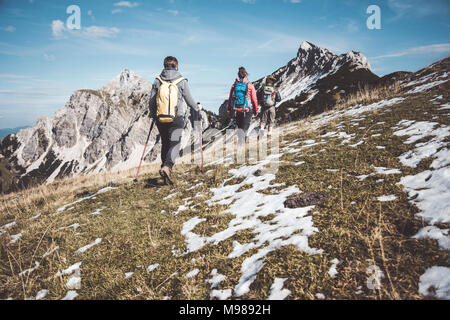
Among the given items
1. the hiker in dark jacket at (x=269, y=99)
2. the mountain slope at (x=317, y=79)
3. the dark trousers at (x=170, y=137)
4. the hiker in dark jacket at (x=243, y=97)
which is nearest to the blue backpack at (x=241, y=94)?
the hiker in dark jacket at (x=243, y=97)

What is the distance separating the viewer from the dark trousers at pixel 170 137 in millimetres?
7516

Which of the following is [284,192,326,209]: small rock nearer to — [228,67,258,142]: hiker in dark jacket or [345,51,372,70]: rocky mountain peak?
[228,67,258,142]: hiker in dark jacket

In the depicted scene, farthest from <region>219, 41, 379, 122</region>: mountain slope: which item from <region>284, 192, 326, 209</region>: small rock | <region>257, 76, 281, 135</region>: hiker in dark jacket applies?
<region>284, 192, 326, 209</region>: small rock

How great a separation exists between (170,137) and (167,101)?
1297 mm

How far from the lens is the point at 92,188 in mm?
9781

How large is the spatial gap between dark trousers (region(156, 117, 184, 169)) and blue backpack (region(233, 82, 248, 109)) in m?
4.54

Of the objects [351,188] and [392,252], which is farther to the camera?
[351,188]

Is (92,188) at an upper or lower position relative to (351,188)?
lower

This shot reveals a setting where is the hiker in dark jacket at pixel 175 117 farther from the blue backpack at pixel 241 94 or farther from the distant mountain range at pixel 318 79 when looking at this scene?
the distant mountain range at pixel 318 79

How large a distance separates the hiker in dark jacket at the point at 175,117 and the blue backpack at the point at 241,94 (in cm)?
389

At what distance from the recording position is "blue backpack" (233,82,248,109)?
36.6ft
